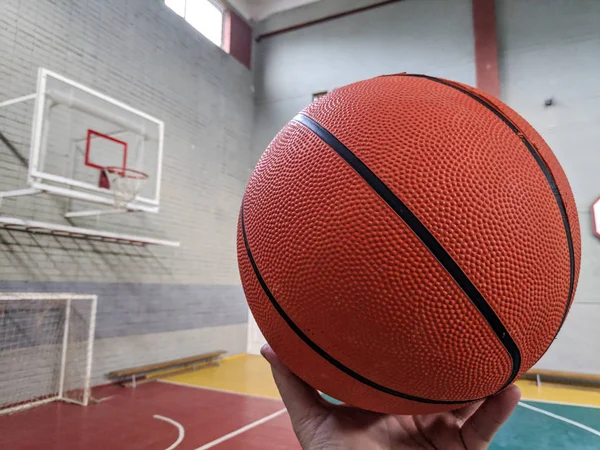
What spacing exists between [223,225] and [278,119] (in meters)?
2.03

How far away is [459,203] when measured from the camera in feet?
2.28

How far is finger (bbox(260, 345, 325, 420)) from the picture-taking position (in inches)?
39.2

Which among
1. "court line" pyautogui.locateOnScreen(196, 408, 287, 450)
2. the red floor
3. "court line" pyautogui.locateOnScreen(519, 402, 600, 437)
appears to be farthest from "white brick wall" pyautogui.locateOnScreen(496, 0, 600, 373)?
the red floor

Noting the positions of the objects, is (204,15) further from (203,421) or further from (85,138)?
(203,421)

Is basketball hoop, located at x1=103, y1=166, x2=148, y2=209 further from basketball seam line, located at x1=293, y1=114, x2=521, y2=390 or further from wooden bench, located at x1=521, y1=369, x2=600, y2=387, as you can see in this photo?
wooden bench, located at x1=521, y1=369, x2=600, y2=387

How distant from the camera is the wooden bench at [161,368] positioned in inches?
177

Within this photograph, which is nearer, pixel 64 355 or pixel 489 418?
pixel 489 418

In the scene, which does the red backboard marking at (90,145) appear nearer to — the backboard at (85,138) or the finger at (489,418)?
the backboard at (85,138)

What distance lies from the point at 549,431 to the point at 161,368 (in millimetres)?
3942

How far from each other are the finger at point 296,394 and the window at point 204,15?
5892mm

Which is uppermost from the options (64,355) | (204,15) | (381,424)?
(204,15)

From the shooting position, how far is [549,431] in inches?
129

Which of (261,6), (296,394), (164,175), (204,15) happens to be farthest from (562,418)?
(261,6)

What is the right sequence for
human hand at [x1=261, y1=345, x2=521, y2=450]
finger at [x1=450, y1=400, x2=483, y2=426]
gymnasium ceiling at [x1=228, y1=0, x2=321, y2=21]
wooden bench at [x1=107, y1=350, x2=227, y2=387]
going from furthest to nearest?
gymnasium ceiling at [x1=228, y1=0, x2=321, y2=21]
wooden bench at [x1=107, y1=350, x2=227, y2=387]
finger at [x1=450, y1=400, x2=483, y2=426]
human hand at [x1=261, y1=345, x2=521, y2=450]
